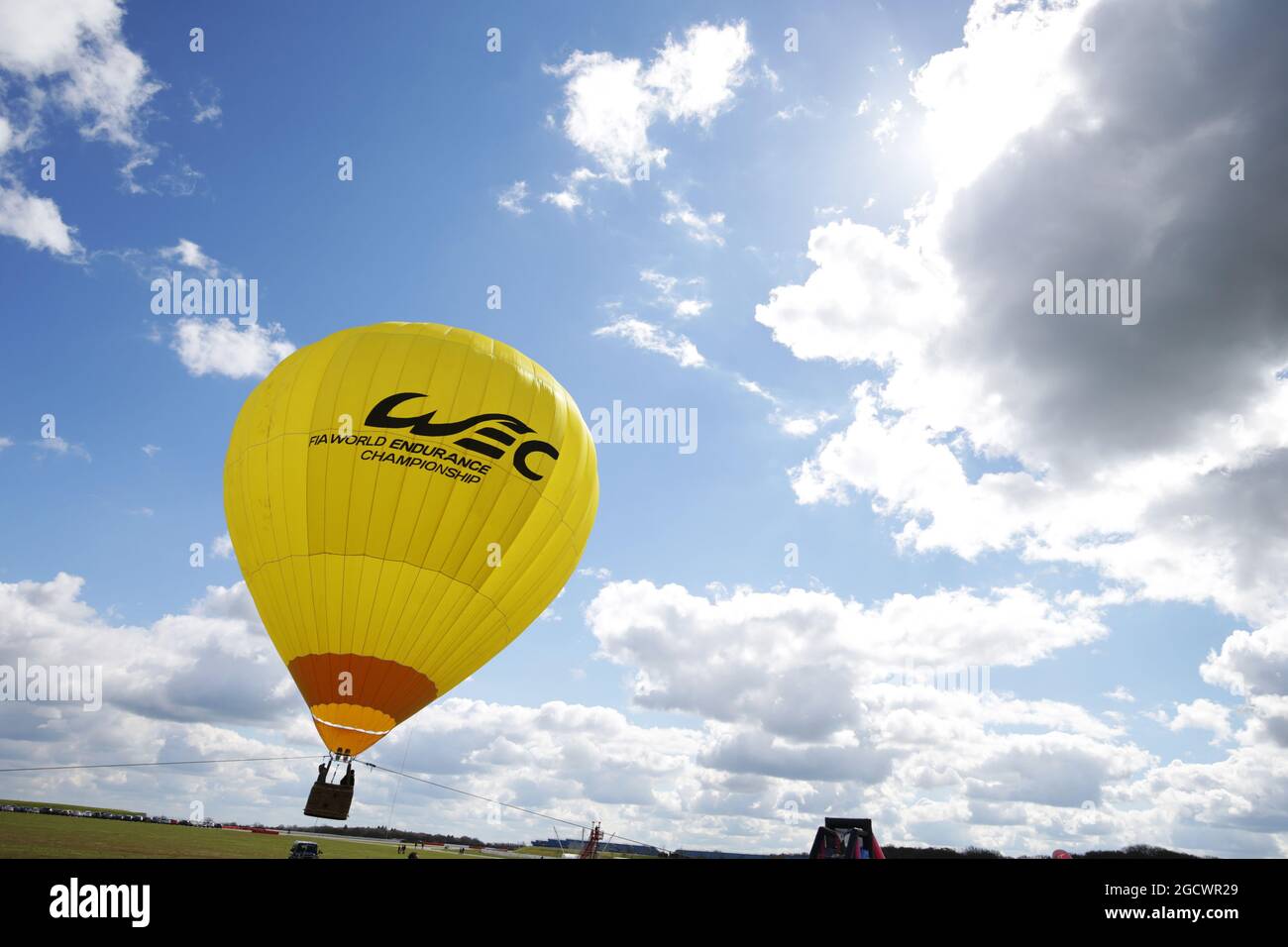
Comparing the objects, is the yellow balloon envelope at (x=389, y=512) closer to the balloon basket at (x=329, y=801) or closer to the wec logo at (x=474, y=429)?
the wec logo at (x=474, y=429)

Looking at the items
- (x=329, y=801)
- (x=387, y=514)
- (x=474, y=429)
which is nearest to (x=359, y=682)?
(x=329, y=801)

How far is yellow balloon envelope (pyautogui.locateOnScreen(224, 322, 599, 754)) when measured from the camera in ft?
66.0

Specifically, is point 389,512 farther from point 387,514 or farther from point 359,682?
point 359,682

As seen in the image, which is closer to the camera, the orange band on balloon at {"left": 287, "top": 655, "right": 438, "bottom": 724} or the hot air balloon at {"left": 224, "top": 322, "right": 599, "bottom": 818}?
the orange band on balloon at {"left": 287, "top": 655, "right": 438, "bottom": 724}

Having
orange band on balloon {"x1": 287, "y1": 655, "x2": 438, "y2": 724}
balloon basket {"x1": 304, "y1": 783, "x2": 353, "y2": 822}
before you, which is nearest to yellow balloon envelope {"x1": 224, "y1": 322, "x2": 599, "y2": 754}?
orange band on balloon {"x1": 287, "y1": 655, "x2": 438, "y2": 724}

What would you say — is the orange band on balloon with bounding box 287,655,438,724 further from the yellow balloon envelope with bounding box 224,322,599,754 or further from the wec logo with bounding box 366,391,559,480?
the wec logo with bounding box 366,391,559,480

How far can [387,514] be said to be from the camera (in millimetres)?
20141

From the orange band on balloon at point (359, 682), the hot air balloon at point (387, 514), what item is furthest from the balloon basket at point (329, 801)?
the orange band on balloon at point (359, 682)

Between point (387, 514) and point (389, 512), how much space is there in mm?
71

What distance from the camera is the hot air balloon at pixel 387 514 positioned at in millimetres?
20125

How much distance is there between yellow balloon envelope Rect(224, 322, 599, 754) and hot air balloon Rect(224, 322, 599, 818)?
4 cm
